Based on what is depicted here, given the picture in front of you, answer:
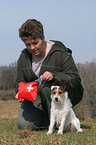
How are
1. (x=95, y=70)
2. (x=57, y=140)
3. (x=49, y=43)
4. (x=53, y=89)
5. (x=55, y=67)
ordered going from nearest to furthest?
1. (x=57, y=140)
2. (x=53, y=89)
3. (x=55, y=67)
4. (x=49, y=43)
5. (x=95, y=70)

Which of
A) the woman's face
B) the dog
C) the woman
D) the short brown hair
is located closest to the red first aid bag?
the woman

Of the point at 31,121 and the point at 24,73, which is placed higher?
the point at 24,73

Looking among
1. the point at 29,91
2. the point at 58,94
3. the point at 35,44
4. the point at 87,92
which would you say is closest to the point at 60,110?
the point at 58,94

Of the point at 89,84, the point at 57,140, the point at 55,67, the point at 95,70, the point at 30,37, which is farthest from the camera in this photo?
the point at 95,70

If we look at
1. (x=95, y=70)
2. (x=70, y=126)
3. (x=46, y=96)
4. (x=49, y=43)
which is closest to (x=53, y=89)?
(x=46, y=96)

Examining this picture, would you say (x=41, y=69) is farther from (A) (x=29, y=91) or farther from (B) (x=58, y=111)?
(B) (x=58, y=111)

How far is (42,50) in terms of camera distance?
4.79 metres

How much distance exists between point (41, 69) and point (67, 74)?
0.63m

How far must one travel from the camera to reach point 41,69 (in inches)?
190

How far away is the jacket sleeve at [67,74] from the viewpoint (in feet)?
14.1

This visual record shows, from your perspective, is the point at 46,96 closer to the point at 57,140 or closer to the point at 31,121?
the point at 31,121

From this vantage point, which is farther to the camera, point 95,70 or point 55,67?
point 95,70

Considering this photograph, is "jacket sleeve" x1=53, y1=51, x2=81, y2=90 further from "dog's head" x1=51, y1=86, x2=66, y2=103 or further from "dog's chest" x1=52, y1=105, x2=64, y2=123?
"dog's chest" x1=52, y1=105, x2=64, y2=123

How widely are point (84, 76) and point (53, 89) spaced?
1329cm
